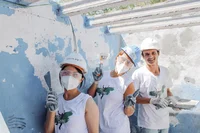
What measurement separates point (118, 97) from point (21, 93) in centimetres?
83

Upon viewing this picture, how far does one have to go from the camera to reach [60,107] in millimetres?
1916

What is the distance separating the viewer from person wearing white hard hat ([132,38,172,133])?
7.81ft

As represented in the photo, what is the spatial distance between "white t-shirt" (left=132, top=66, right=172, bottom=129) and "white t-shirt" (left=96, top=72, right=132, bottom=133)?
0.31 m

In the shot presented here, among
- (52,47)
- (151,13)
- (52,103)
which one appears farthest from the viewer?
(151,13)

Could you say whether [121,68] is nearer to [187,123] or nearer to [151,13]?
[151,13]

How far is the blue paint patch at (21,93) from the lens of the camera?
1805mm

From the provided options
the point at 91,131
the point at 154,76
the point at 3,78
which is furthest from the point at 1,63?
the point at 154,76

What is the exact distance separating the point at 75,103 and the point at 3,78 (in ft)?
1.89

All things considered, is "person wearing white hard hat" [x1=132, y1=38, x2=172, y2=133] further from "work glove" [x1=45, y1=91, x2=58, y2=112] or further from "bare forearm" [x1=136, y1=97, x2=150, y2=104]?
"work glove" [x1=45, y1=91, x2=58, y2=112]

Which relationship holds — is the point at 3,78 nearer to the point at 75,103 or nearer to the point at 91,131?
the point at 75,103

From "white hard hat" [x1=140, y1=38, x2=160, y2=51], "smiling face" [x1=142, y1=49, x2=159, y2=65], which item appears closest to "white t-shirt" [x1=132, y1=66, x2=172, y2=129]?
"smiling face" [x1=142, y1=49, x2=159, y2=65]

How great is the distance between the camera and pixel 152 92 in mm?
2410

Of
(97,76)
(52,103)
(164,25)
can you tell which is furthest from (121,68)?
(164,25)

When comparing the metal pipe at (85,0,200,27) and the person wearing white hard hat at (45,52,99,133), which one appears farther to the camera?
the metal pipe at (85,0,200,27)
